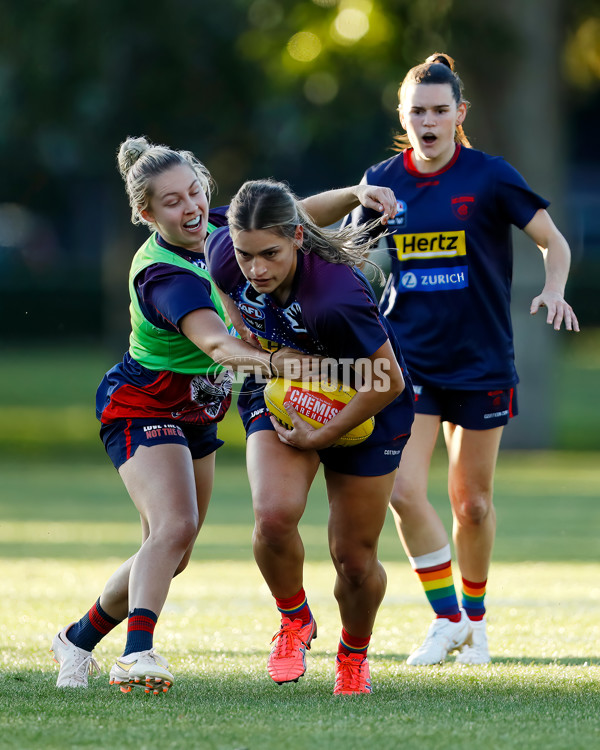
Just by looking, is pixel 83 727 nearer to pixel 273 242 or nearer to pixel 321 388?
pixel 321 388

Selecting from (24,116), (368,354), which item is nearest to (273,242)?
(368,354)

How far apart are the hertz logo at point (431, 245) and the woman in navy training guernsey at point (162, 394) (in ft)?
1.95

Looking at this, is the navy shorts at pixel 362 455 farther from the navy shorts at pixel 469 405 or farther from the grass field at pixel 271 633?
the navy shorts at pixel 469 405

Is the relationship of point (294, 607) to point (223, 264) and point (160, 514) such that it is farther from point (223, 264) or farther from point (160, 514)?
point (223, 264)

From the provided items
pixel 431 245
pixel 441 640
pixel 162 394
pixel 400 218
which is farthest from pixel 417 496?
pixel 162 394

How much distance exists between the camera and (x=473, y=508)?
18.9 feet

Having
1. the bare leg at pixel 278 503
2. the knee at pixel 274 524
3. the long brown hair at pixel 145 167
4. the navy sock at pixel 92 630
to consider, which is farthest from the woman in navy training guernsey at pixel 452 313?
the navy sock at pixel 92 630

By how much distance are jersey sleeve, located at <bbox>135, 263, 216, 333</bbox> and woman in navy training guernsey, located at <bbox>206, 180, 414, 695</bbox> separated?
102 millimetres

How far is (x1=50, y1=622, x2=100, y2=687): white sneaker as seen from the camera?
16.0 ft

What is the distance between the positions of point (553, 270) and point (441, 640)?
1.73m

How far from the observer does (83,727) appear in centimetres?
405

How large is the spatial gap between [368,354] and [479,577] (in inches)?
75.0

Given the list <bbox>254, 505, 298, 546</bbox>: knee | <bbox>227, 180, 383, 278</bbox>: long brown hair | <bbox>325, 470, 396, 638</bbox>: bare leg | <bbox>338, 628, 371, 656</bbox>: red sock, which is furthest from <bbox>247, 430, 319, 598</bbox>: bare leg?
<bbox>227, 180, 383, 278</bbox>: long brown hair

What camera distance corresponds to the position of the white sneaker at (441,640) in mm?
5496
